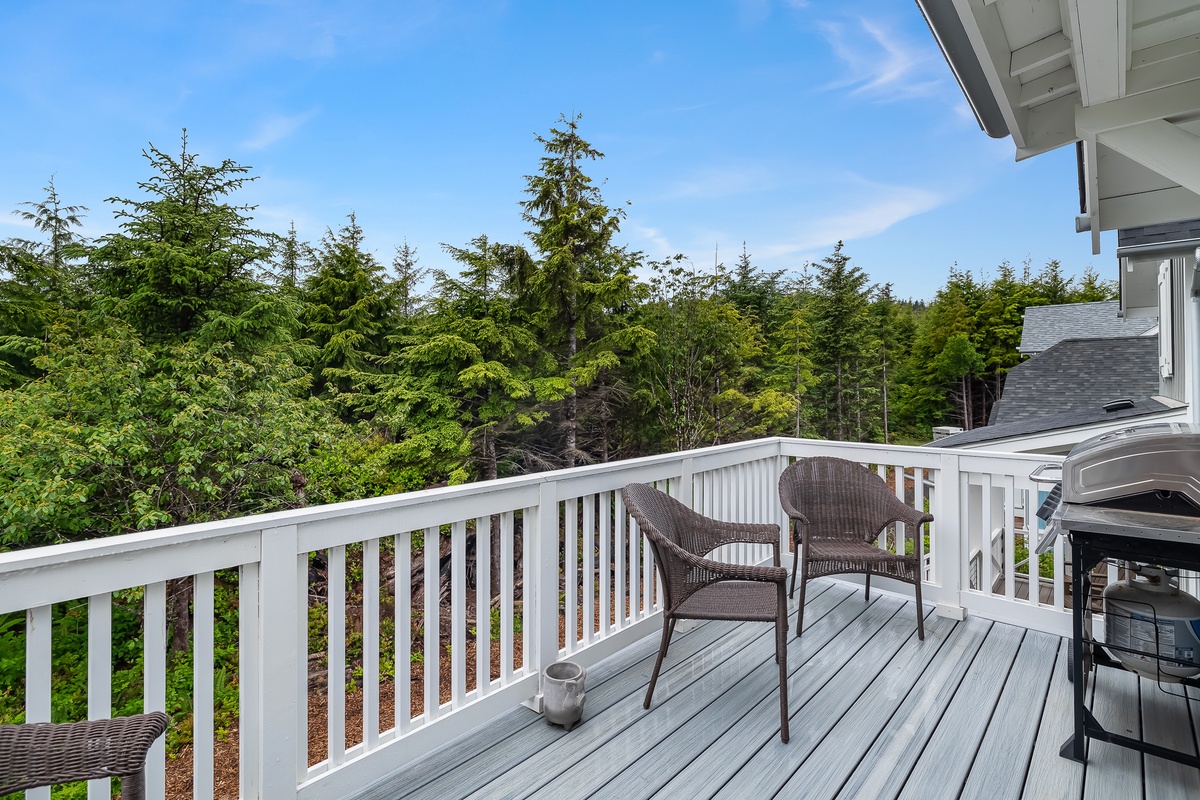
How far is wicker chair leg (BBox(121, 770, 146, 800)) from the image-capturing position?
1.02 meters

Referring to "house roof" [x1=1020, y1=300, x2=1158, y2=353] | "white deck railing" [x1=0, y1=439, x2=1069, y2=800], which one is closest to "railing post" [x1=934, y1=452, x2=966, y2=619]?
"white deck railing" [x1=0, y1=439, x2=1069, y2=800]

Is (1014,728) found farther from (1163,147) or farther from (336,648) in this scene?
(336,648)

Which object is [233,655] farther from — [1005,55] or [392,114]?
[392,114]

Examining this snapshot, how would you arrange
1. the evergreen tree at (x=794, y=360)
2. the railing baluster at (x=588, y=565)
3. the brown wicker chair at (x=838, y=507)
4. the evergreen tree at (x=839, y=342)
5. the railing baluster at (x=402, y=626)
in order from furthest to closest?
the evergreen tree at (x=839, y=342) < the evergreen tree at (x=794, y=360) < the brown wicker chair at (x=838, y=507) < the railing baluster at (x=588, y=565) < the railing baluster at (x=402, y=626)

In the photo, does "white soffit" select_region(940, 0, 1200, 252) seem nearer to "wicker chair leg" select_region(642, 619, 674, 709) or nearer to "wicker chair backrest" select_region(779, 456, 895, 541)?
"wicker chair backrest" select_region(779, 456, 895, 541)

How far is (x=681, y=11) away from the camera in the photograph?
1103 cm

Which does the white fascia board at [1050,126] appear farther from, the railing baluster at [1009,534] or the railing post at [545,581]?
the railing post at [545,581]

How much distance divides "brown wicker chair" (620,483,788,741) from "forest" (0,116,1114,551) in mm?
5499

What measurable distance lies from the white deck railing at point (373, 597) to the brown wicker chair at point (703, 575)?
30cm

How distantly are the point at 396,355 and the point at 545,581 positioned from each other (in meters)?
9.77

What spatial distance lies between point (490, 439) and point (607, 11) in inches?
344

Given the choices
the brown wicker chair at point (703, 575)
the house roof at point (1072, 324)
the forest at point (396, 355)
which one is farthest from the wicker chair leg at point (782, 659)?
the house roof at point (1072, 324)

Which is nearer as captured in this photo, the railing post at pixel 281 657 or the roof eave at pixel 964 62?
the roof eave at pixel 964 62

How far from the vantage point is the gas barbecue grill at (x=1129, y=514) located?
1858 millimetres
